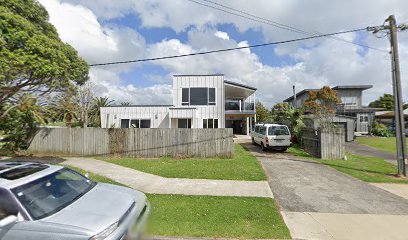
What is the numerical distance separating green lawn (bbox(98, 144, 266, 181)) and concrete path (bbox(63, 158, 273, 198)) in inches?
20.3

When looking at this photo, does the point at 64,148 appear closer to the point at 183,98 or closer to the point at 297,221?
the point at 183,98

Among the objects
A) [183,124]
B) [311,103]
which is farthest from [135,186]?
[311,103]

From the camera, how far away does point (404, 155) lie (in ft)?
31.7

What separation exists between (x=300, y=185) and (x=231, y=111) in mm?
16349

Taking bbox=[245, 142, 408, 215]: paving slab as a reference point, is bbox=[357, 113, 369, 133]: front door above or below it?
above

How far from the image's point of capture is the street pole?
9625 mm

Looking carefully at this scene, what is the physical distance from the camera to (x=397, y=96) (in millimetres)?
9750

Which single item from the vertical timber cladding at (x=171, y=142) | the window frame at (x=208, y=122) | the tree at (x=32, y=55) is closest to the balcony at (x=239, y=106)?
the window frame at (x=208, y=122)

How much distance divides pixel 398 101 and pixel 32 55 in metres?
14.7

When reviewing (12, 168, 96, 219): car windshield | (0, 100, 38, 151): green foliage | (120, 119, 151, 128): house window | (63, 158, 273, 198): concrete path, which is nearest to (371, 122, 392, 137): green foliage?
(120, 119, 151, 128): house window

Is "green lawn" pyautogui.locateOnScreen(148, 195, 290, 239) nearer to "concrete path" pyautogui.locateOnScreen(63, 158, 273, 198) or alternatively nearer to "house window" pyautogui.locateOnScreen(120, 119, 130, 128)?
"concrete path" pyautogui.locateOnScreen(63, 158, 273, 198)

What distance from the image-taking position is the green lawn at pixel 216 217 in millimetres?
4418

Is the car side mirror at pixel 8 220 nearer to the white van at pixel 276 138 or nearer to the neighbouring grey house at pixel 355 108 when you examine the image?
the white van at pixel 276 138

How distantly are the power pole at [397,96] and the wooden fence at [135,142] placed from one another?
7.35 meters
